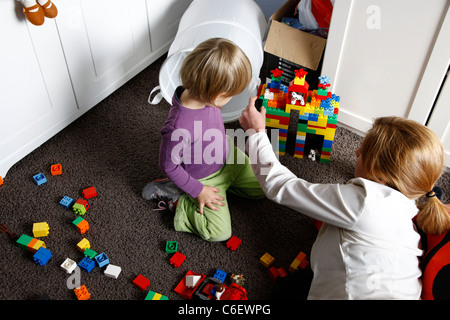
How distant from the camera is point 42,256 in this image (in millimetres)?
1131

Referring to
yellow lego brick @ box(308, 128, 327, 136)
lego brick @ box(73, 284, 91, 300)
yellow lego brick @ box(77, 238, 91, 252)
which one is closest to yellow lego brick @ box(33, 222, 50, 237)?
yellow lego brick @ box(77, 238, 91, 252)

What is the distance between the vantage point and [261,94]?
4.67 ft

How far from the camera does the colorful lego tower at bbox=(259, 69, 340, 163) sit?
133 centimetres

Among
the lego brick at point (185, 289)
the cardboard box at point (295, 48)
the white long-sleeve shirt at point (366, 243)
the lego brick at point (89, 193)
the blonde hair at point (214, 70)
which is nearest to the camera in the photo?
the white long-sleeve shirt at point (366, 243)

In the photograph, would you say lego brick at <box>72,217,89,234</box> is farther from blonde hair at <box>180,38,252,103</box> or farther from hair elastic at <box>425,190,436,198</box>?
hair elastic at <box>425,190,436,198</box>

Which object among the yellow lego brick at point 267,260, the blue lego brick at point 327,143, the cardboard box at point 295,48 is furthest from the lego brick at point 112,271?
the cardboard box at point 295,48

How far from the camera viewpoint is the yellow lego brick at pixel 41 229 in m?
1.20

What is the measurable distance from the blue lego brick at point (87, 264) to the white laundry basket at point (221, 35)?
67 centimetres

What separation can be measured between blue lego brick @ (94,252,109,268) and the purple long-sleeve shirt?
11.0 inches

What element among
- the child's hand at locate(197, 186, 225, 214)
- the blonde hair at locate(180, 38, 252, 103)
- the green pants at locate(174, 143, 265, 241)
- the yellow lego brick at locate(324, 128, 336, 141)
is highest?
the blonde hair at locate(180, 38, 252, 103)

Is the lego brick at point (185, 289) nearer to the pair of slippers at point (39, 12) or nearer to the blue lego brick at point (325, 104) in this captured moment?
the blue lego brick at point (325, 104)

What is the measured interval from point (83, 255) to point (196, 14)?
40.1 inches
